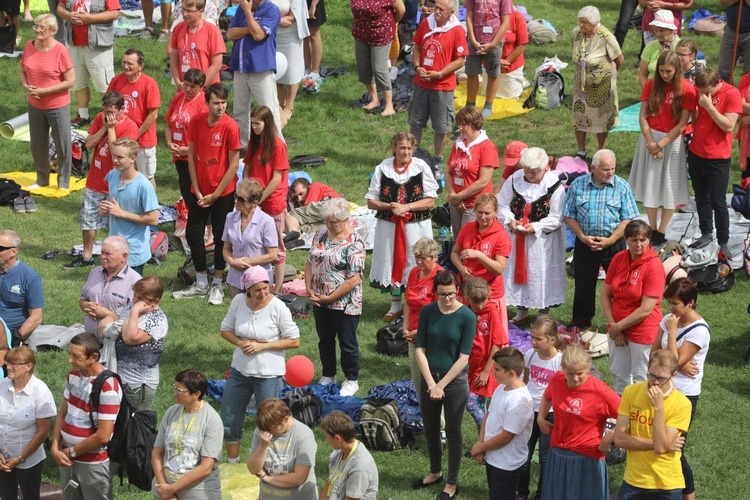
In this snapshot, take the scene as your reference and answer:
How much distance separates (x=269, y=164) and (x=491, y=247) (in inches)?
103

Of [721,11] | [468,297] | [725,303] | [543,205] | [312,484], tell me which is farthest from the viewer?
[721,11]

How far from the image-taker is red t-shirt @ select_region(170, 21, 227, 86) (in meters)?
12.5

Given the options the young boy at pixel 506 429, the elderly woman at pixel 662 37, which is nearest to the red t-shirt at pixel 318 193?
the elderly woman at pixel 662 37

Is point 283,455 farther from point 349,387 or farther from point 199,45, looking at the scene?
point 199,45

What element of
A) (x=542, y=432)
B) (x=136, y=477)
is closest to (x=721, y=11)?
(x=542, y=432)

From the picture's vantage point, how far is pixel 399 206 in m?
9.94

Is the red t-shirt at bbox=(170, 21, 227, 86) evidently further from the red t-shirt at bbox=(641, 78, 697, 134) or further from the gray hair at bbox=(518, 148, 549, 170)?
the red t-shirt at bbox=(641, 78, 697, 134)

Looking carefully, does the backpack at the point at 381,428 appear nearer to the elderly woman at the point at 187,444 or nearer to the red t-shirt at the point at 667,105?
the elderly woman at the point at 187,444

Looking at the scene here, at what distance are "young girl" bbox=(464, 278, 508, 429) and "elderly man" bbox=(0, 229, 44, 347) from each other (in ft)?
10.6

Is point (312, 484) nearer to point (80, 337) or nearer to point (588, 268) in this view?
point (80, 337)

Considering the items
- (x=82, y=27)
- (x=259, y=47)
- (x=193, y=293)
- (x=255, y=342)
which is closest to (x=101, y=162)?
(x=193, y=293)

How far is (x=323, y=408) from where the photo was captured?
8953 millimetres

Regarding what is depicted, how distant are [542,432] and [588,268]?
276cm

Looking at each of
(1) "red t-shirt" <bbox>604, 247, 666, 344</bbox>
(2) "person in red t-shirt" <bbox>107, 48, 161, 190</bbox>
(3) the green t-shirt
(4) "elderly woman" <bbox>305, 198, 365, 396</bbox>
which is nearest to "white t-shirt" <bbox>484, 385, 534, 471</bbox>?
(3) the green t-shirt
